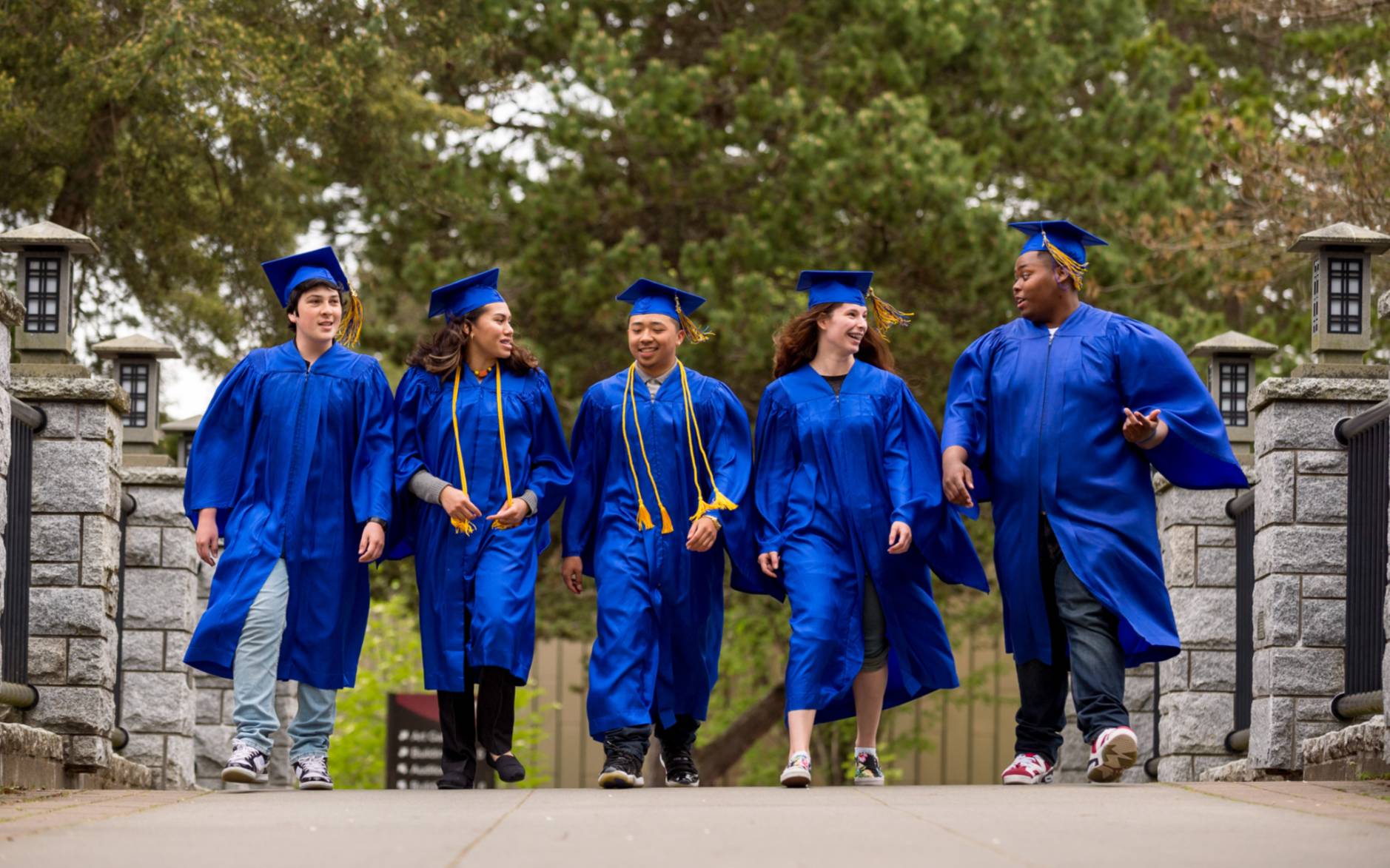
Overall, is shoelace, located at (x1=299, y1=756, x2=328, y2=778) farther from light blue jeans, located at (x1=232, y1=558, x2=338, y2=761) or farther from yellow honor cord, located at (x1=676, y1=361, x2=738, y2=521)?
yellow honor cord, located at (x1=676, y1=361, x2=738, y2=521)

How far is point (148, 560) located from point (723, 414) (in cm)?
375

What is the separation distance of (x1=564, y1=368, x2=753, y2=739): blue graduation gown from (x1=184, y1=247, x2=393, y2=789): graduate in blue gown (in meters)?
0.86

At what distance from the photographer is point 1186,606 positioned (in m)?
10.1

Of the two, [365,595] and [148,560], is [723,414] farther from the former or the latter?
[148,560]

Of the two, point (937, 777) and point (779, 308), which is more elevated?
point (779, 308)

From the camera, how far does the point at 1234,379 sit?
35.3 feet

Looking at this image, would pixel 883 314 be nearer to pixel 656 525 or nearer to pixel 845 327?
pixel 845 327

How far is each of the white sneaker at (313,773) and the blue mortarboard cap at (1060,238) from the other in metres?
3.30

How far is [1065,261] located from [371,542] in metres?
2.85

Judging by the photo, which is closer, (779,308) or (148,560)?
(148,560)

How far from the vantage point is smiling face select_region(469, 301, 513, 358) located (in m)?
8.18

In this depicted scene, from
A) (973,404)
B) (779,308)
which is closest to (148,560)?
(973,404)

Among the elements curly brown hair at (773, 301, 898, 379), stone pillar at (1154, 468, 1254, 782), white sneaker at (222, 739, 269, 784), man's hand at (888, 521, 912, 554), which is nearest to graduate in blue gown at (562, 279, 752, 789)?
Answer: curly brown hair at (773, 301, 898, 379)

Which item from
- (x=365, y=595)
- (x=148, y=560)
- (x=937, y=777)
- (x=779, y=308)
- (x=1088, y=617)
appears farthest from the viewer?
(x=937, y=777)
